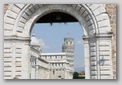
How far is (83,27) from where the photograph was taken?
9773 mm

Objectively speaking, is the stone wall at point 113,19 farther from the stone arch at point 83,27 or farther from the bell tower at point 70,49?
the bell tower at point 70,49

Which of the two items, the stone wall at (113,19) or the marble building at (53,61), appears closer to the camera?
the stone wall at (113,19)

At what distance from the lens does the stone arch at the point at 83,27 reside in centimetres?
960

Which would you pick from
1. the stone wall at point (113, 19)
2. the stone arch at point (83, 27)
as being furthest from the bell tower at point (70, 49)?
the stone wall at point (113, 19)

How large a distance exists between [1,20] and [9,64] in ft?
2.26

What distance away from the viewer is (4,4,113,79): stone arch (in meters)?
9.60

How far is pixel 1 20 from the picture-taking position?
952 cm

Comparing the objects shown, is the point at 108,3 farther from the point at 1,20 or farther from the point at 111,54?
the point at 1,20

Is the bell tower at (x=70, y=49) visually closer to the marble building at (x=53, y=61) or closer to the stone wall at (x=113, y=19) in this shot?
the marble building at (x=53, y=61)

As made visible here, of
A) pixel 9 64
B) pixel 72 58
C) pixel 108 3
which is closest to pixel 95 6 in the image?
pixel 108 3

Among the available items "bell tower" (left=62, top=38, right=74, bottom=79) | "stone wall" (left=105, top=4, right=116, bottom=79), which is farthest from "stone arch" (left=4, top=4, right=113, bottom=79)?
"bell tower" (left=62, top=38, right=74, bottom=79)

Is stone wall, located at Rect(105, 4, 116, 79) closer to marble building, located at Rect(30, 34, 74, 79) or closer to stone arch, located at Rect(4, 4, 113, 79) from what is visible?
stone arch, located at Rect(4, 4, 113, 79)

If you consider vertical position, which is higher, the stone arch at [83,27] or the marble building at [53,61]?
the stone arch at [83,27]

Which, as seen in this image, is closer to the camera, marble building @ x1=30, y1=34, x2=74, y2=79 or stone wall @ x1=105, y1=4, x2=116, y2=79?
stone wall @ x1=105, y1=4, x2=116, y2=79
